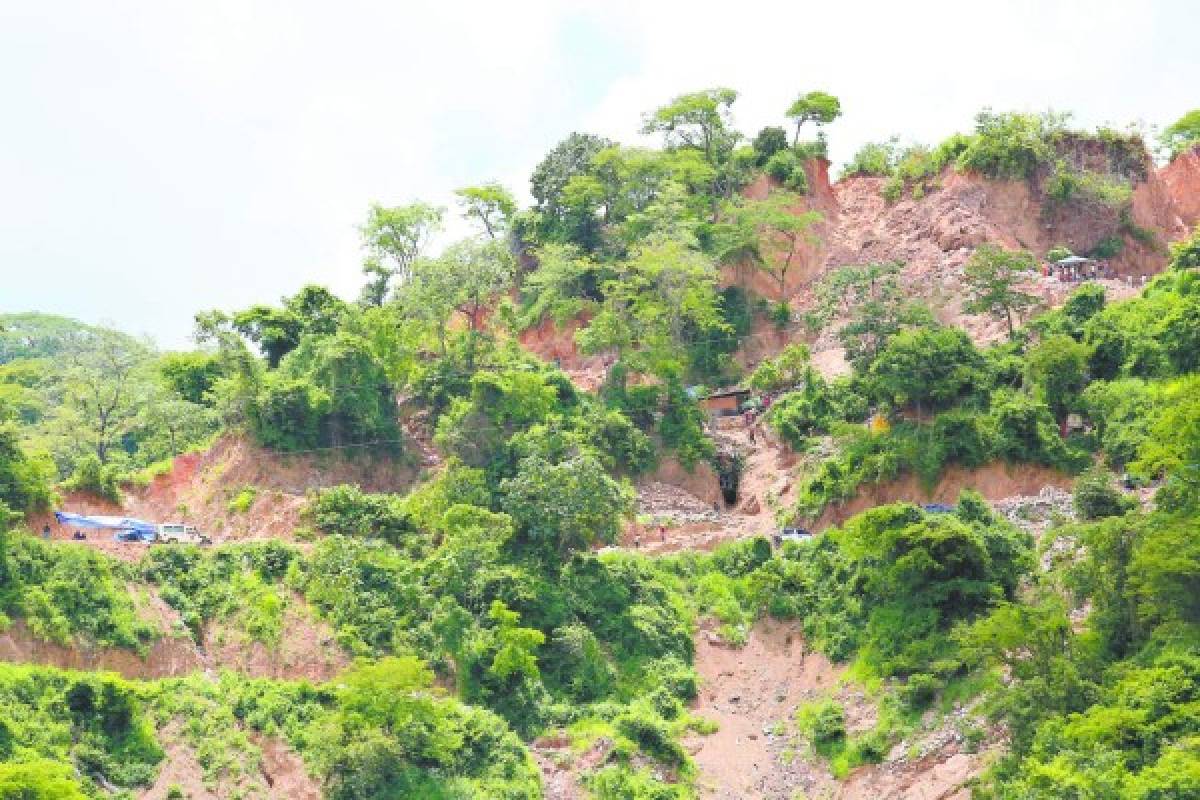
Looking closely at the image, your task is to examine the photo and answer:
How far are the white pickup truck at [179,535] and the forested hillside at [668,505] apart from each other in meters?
1.21

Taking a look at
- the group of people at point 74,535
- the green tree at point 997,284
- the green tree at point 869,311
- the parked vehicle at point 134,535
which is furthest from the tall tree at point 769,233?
the group of people at point 74,535

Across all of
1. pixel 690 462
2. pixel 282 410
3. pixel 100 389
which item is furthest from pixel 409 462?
pixel 100 389

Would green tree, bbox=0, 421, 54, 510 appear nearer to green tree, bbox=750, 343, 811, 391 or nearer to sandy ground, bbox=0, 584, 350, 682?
sandy ground, bbox=0, 584, 350, 682

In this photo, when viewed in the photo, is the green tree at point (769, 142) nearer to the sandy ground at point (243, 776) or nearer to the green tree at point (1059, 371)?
A: the green tree at point (1059, 371)

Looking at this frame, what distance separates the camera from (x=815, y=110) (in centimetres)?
7038

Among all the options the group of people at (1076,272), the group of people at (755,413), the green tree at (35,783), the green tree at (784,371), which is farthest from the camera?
the group of people at (1076,272)

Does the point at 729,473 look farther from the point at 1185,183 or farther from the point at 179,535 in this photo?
the point at 1185,183

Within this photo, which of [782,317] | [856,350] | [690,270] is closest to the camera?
[856,350]

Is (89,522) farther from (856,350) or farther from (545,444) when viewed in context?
(856,350)

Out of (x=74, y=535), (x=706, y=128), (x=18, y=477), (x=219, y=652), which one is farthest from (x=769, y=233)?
(x=18, y=477)

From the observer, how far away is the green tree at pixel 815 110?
69875 mm

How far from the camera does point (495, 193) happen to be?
66.2 meters

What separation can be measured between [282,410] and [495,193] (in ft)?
54.9

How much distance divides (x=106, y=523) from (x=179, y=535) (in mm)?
2063
